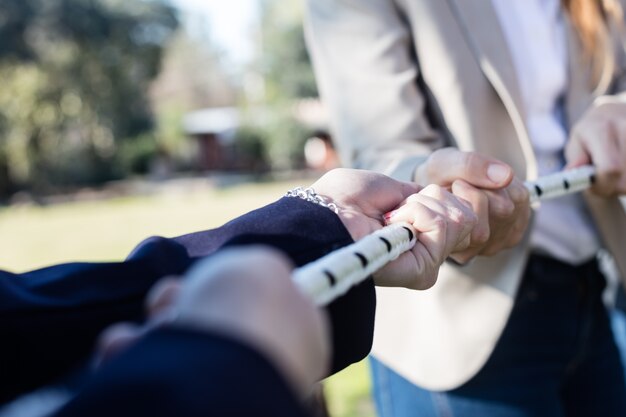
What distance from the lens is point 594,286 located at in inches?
68.6

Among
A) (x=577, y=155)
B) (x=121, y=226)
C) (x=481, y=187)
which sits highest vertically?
(x=481, y=187)

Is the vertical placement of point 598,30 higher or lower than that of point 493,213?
higher

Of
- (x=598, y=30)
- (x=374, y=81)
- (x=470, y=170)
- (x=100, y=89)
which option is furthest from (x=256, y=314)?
(x=100, y=89)

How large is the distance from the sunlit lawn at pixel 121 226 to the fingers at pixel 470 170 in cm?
261

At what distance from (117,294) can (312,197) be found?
0.34 meters

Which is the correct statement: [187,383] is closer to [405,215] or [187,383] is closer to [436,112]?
[405,215]

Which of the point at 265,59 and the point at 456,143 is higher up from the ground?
the point at 456,143

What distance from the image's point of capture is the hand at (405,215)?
A: 1.01 meters

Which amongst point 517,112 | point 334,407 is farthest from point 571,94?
point 334,407

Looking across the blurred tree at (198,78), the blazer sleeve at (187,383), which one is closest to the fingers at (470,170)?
the blazer sleeve at (187,383)

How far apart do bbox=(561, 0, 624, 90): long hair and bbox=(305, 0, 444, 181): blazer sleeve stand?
401mm

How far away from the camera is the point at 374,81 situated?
5.10 ft

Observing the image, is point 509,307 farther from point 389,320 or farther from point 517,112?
point 517,112

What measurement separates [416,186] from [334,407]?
2.79 metres
